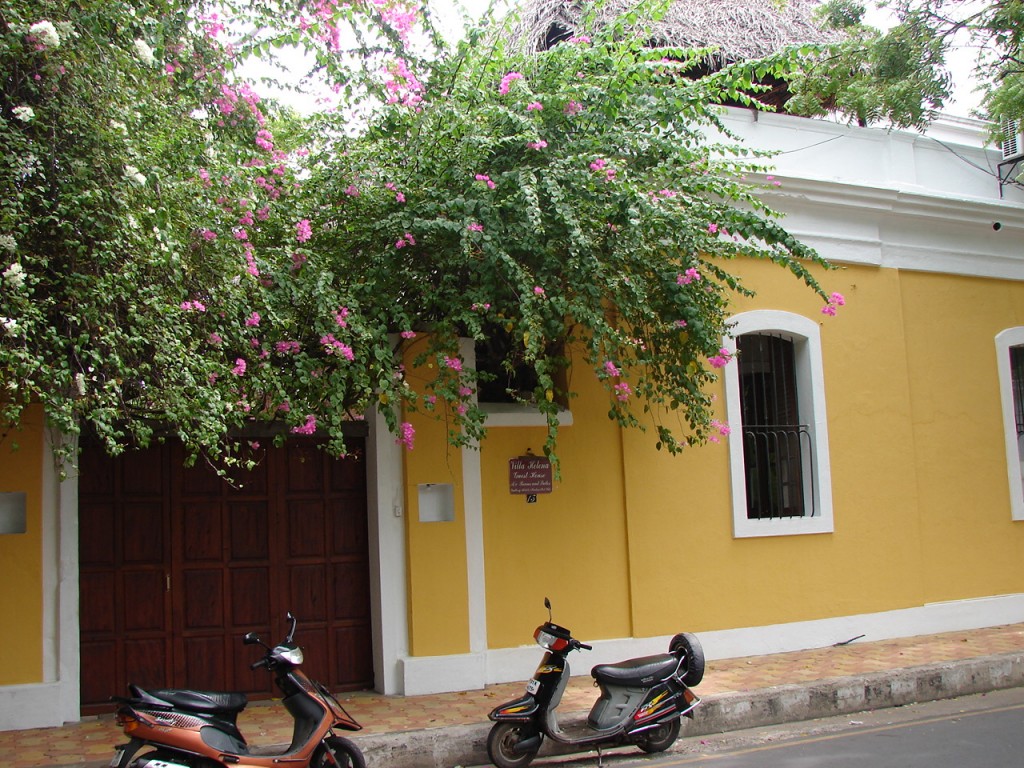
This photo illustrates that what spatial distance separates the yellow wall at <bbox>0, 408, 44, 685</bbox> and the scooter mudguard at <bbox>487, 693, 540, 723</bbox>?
3423 mm

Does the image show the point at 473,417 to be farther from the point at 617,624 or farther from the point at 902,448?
the point at 902,448

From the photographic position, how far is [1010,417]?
11.7 m

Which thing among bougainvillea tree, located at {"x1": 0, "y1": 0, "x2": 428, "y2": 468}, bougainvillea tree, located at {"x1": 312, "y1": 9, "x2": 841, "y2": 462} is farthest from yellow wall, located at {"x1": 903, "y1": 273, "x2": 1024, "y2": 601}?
bougainvillea tree, located at {"x1": 0, "y1": 0, "x2": 428, "y2": 468}

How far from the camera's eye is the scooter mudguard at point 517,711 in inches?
264

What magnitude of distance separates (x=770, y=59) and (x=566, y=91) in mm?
1737

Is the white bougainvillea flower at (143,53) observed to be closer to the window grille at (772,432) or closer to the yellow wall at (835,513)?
the yellow wall at (835,513)

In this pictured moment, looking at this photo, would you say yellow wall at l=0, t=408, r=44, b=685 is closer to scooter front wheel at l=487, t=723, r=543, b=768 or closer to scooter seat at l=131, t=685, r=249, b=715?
scooter seat at l=131, t=685, r=249, b=715

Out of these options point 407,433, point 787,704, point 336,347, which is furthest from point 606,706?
point 336,347

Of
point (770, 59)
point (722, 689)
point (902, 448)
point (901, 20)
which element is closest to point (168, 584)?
point (722, 689)

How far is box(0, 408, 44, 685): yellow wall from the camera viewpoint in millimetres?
7449

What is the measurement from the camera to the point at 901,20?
10523 millimetres

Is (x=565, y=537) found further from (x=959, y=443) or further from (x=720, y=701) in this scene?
(x=959, y=443)

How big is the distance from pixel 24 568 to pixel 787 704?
5835 mm

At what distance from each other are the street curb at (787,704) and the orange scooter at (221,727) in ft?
1.68
